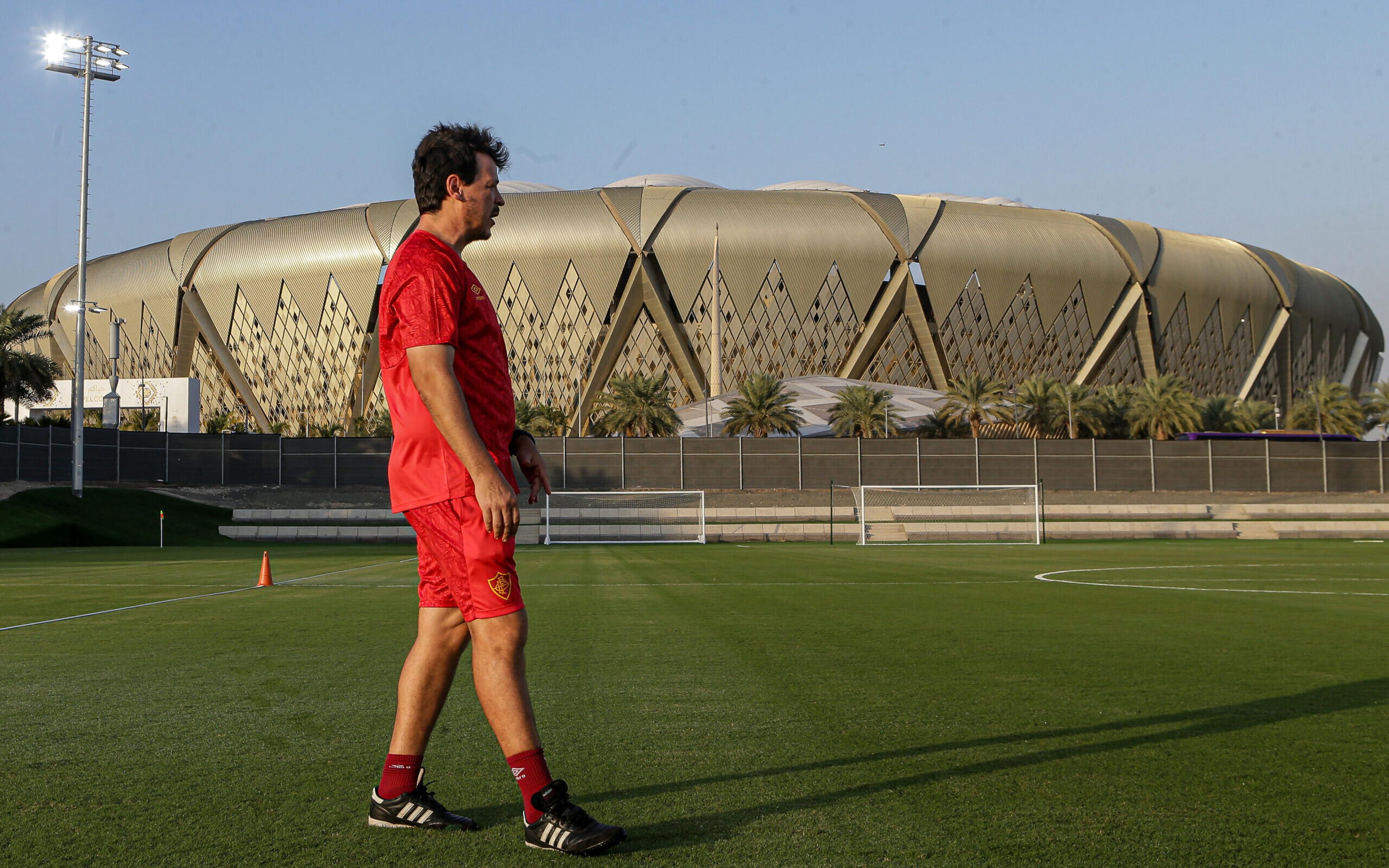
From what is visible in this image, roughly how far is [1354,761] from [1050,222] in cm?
9358

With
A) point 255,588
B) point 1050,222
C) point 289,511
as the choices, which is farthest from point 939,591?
point 1050,222

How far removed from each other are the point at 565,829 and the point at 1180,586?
1138 cm

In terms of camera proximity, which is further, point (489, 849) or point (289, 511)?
point (289, 511)

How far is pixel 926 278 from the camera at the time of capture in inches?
3401

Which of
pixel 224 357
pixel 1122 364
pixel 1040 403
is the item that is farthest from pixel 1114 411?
pixel 224 357

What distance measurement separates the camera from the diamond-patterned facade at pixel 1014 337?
8825 cm

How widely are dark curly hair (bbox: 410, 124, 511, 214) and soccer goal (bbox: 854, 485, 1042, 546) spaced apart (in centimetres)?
2591

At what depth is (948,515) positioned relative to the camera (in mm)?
38750

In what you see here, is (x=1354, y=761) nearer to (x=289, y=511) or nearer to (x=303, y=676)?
(x=303, y=676)

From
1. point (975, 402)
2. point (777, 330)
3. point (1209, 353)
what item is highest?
point (777, 330)

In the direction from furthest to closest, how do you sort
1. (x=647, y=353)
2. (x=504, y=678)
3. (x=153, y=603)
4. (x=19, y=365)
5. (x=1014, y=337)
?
(x=1014, y=337) → (x=647, y=353) → (x=19, y=365) → (x=153, y=603) → (x=504, y=678)

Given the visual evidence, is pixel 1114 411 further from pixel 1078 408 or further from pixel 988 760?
pixel 988 760

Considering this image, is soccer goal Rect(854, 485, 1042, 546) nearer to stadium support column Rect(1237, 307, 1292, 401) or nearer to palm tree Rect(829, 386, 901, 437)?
palm tree Rect(829, 386, 901, 437)

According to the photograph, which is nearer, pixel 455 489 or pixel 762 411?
pixel 455 489
